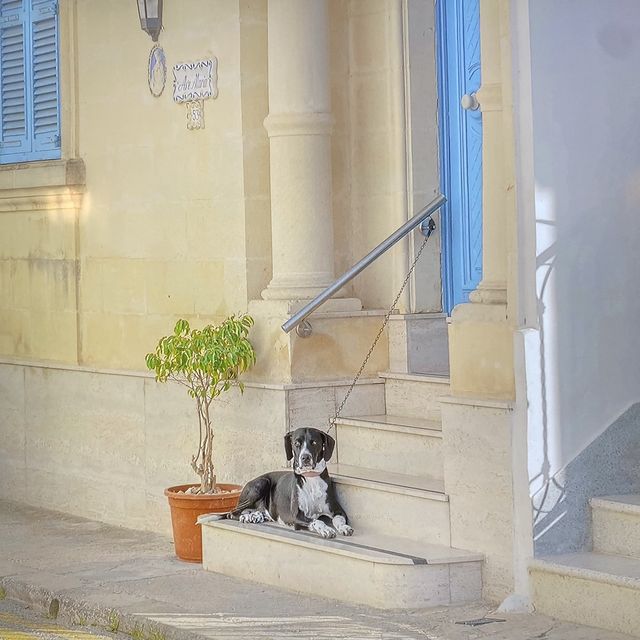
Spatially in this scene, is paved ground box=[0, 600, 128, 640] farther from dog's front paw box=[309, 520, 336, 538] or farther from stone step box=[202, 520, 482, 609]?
dog's front paw box=[309, 520, 336, 538]

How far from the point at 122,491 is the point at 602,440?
3.86 metres

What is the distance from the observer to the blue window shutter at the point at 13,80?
11.1m

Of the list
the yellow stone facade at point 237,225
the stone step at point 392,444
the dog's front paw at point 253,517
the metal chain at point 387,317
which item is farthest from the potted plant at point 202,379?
the stone step at point 392,444

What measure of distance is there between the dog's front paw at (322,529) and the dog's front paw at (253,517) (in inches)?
17.2

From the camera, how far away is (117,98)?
396 inches

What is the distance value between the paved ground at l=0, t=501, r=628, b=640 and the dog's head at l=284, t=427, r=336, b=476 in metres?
0.64

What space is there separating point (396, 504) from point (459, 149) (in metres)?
2.29

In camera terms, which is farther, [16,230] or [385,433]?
[16,230]

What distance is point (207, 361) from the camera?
855 cm

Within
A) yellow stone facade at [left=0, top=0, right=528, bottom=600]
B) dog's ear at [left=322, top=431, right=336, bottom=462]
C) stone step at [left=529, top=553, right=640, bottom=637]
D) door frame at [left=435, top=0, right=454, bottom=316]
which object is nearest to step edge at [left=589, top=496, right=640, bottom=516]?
stone step at [left=529, top=553, right=640, bottom=637]

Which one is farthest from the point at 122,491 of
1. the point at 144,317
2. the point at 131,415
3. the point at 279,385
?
the point at 279,385

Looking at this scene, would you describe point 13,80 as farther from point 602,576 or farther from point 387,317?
point 602,576

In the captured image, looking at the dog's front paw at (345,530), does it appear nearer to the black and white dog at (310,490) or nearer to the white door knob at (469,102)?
the black and white dog at (310,490)

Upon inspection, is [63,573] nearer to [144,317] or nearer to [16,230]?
[144,317]
